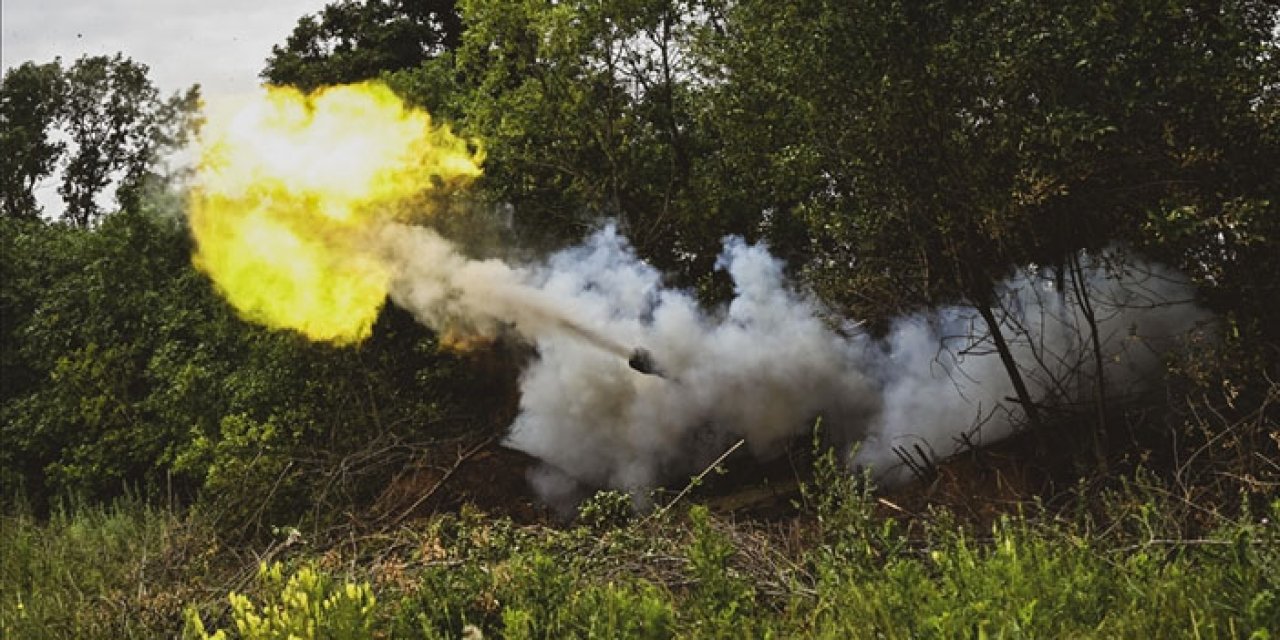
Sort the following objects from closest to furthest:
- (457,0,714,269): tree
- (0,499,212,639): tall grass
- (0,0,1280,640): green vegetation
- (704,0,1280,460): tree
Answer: (0,0,1280,640): green vegetation → (0,499,212,639): tall grass → (704,0,1280,460): tree → (457,0,714,269): tree

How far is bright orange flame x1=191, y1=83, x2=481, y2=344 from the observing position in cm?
1062

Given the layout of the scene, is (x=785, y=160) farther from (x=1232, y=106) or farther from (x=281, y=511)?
(x=281, y=511)

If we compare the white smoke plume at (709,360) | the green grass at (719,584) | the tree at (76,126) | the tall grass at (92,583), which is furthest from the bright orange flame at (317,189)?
the tree at (76,126)

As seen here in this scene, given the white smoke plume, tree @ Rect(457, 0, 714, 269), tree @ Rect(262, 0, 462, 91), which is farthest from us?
tree @ Rect(262, 0, 462, 91)

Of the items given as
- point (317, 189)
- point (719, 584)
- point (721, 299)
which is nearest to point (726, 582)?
point (719, 584)

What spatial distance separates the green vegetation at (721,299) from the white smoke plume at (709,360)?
0.50 meters

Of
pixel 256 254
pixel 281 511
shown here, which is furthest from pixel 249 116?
pixel 281 511

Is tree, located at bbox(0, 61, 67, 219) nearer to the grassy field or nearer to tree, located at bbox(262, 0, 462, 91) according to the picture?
tree, located at bbox(262, 0, 462, 91)

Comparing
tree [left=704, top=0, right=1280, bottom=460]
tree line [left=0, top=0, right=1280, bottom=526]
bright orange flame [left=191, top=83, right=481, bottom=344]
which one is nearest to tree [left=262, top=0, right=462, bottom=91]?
tree line [left=0, top=0, right=1280, bottom=526]

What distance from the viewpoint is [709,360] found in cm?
1016

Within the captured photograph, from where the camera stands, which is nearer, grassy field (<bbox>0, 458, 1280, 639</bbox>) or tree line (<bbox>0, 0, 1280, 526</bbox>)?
grassy field (<bbox>0, 458, 1280, 639</bbox>)

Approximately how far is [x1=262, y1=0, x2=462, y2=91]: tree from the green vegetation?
265 mm

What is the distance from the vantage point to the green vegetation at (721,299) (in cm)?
488

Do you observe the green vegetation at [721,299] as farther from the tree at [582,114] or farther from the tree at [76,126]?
the tree at [76,126]
